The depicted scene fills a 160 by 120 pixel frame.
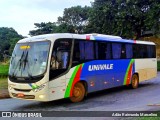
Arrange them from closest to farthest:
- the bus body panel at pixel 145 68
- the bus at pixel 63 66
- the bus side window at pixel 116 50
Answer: the bus at pixel 63 66, the bus side window at pixel 116 50, the bus body panel at pixel 145 68

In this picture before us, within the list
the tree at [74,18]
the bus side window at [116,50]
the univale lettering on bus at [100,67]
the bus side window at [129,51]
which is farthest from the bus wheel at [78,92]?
the tree at [74,18]

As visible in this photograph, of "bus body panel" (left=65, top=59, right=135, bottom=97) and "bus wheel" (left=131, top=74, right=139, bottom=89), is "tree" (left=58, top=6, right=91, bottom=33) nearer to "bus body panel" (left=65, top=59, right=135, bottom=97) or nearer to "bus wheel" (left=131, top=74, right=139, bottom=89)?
"bus wheel" (left=131, top=74, right=139, bottom=89)

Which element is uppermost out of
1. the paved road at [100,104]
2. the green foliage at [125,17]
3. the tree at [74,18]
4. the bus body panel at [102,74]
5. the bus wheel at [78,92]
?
the tree at [74,18]

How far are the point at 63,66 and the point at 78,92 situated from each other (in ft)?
5.14

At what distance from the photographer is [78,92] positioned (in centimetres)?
1502

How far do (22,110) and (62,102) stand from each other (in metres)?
2.54

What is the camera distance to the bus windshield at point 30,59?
1339cm

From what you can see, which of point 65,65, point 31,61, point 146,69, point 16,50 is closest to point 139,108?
point 65,65

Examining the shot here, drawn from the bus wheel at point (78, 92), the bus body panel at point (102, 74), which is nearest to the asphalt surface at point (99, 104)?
the bus wheel at point (78, 92)

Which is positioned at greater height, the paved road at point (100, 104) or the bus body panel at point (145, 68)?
the bus body panel at point (145, 68)

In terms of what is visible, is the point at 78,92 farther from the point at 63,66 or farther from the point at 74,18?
the point at 74,18

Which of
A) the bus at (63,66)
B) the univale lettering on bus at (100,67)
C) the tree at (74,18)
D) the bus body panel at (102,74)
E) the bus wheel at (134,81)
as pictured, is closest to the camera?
the bus at (63,66)

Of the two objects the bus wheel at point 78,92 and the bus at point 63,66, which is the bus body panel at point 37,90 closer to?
the bus at point 63,66

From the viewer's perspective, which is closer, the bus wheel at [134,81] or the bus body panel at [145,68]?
the bus wheel at [134,81]
